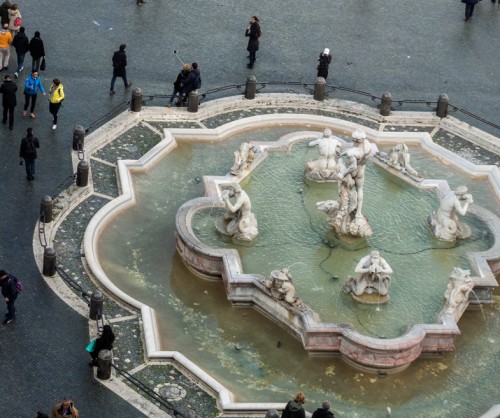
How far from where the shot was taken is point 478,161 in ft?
158

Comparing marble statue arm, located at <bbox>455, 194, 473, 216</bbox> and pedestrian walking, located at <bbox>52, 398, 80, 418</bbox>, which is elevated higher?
marble statue arm, located at <bbox>455, 194, 473, 216</bbox>

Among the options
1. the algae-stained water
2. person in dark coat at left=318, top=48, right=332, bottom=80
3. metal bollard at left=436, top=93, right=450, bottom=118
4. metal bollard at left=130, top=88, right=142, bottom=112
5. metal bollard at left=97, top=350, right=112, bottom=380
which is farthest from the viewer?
person in dark coat at left=318, top=48, right=332, bottom=80

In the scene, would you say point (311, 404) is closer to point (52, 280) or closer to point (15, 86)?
point (52, 280)

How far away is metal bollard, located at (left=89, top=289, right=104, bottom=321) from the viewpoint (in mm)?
37938

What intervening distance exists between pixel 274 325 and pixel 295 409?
5.40m

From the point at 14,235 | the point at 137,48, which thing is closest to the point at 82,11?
the point at 137,48

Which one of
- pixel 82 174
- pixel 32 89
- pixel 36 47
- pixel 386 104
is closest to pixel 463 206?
pixel 386 104

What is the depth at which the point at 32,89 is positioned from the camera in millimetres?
46281

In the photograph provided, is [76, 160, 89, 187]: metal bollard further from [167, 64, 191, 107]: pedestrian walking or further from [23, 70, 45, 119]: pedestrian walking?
[167, 64, 191, 107]: pedestrian walking

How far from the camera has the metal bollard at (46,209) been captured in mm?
41281

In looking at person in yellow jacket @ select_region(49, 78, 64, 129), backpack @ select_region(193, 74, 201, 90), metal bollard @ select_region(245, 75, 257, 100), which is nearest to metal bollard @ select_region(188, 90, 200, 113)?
backpack @ select_region(193, 74, 201, 90)

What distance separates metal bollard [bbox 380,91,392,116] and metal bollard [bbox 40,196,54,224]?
45.1 feet

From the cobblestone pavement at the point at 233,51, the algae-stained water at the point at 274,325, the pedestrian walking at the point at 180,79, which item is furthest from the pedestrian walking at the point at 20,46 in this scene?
the algae-stained water at the point at 274,325

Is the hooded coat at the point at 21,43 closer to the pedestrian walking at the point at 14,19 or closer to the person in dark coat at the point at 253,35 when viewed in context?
the pedestrian walking at the point at 14,19
